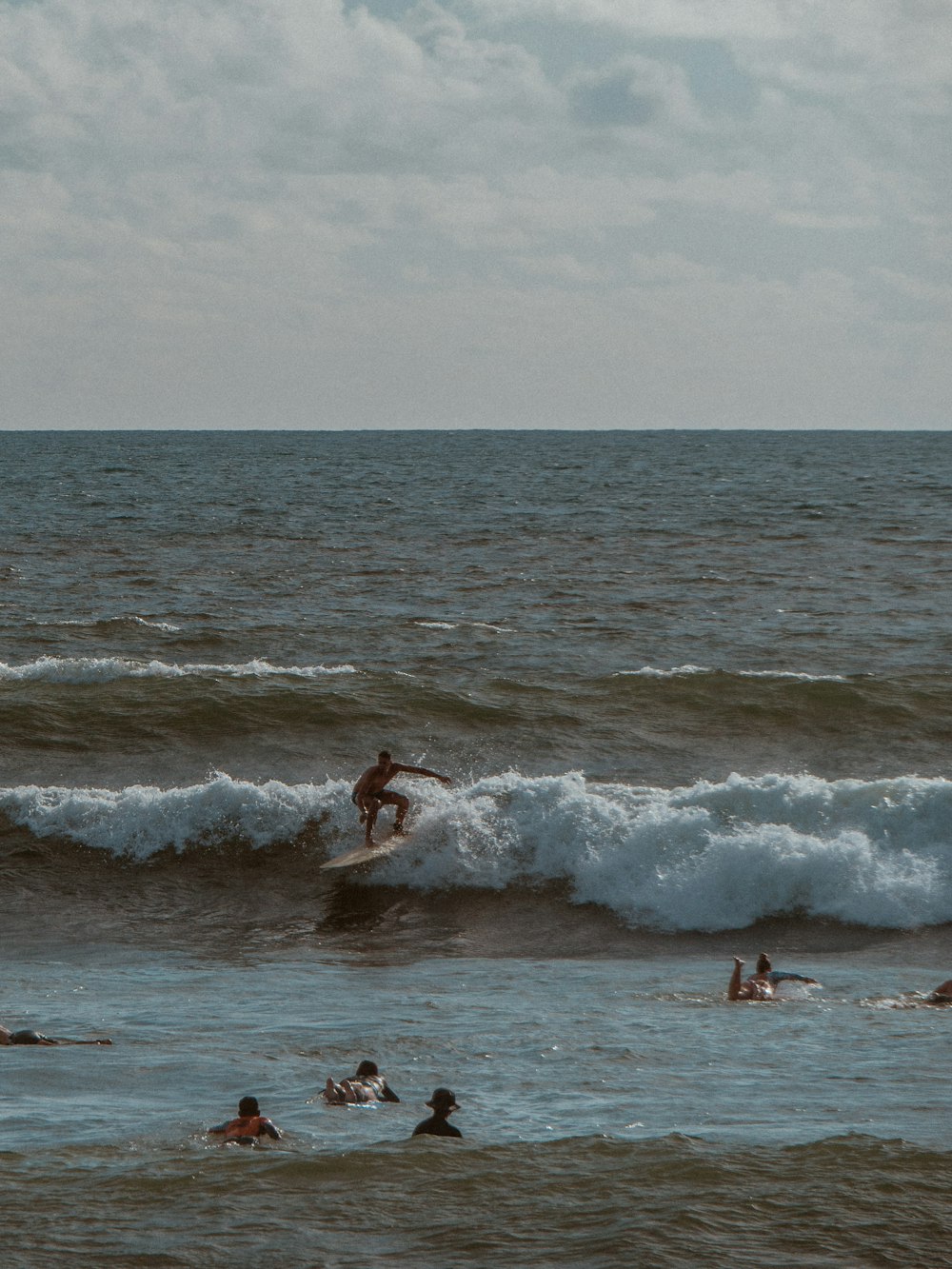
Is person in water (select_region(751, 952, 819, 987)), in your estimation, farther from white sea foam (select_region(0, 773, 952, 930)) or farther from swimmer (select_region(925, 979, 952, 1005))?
white sea foam (select_region(0, 773, 952, 930))

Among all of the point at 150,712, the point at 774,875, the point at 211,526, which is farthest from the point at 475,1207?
the point at 211,526

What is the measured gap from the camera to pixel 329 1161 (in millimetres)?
9094

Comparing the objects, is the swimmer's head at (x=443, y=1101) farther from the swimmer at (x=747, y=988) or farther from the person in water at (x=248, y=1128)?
the swimmer at (x=747, y=988)

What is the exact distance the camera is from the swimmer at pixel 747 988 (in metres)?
13.5

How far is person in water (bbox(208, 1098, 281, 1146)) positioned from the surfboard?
Answer: 8.67m

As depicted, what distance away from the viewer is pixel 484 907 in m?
17.9

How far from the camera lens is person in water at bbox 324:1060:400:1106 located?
10312 mm

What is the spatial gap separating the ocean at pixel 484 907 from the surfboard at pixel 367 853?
237mm

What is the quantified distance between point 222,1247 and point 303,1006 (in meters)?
5.40

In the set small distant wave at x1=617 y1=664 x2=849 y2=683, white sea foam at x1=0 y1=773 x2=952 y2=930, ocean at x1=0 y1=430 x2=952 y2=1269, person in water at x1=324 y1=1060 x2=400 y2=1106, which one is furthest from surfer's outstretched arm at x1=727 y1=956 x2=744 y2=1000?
small distant wave at x1=617 y1=664 x2=849 y2=683

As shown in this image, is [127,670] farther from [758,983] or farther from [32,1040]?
[758,983]

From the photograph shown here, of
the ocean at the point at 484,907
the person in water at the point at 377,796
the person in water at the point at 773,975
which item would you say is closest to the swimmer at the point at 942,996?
the ocean at the point at 484,907

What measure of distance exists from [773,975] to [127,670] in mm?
15910

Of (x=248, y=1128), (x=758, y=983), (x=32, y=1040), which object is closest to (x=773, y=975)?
(x=758, y=983)
